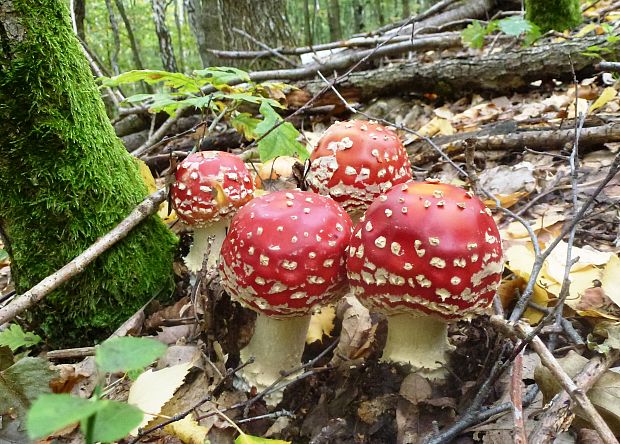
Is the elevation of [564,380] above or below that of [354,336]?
above

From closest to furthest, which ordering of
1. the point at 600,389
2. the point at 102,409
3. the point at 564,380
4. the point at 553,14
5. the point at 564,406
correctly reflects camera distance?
1. the point at 102,409
2. the point at 564,380
3. the point at 564,406
4. the point at 600,389
5. the point at 553,14

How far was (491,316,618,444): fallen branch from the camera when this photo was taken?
137cm

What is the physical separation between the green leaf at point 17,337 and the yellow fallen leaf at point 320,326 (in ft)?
4.72

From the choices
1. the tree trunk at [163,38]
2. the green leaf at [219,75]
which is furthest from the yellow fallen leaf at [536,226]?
the tree trunk at [163,38]

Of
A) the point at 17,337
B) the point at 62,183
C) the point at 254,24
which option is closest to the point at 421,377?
the point at 62,183

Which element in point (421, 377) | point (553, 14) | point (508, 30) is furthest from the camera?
point (553, 14)

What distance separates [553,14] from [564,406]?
6.39 metres

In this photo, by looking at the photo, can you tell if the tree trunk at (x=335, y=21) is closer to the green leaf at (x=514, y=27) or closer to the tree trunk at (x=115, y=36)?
the tree trunk at (x=115, y=36)

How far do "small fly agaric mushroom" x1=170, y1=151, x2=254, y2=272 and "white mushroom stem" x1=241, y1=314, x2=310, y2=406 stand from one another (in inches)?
35.1

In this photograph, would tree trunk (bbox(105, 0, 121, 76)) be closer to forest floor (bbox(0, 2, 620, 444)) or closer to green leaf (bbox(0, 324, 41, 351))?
forest floor (bbox(0, 2, 620, 444))

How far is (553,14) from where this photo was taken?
651 cm

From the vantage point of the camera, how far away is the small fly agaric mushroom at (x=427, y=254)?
1.83 m

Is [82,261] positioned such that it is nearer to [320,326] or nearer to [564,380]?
[320,326]

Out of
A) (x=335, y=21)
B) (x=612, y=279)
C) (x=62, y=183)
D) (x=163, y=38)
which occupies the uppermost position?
(x=335, y=21)
